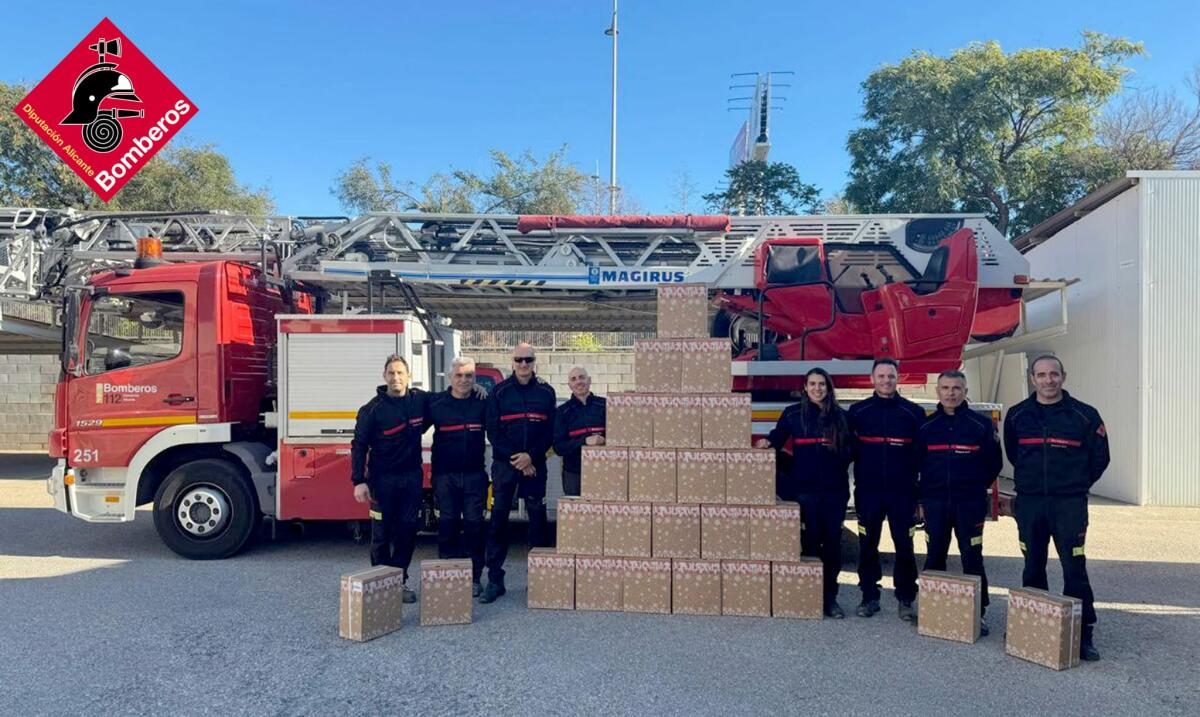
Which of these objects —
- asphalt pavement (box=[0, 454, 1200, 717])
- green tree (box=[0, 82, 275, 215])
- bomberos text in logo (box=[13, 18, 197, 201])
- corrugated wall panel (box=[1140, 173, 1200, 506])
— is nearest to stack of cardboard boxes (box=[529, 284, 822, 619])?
asphalt pavement (box=[0, 454, 1200, 717])

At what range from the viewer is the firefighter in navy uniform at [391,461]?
16.9ft

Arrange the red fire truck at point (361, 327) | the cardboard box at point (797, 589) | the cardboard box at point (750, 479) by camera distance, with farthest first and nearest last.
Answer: the red fire truck at point (361, 327) → the cardboard box at point (750, 479) → the cardboard box at point (797, 589)

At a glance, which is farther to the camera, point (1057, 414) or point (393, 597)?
point (393, 597)

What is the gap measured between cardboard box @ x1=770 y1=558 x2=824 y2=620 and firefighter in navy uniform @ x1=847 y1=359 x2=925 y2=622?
0.39 meters

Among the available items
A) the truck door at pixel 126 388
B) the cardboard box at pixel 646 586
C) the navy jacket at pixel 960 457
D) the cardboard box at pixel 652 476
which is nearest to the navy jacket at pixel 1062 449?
the navy jacket at pixel 960 457

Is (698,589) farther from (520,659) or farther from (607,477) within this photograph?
(520,659)

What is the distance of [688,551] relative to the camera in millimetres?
4883

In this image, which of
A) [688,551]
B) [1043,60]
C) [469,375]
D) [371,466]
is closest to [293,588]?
[371,466]

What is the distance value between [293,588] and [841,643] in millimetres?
3944

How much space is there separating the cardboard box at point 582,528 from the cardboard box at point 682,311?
1.37m

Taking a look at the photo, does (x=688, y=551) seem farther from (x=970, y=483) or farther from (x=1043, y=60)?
(x=1043, y=60)

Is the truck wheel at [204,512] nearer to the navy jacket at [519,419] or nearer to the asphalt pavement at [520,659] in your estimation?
the asphalt pavement at [520,659]

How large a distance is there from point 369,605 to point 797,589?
2.71 metres

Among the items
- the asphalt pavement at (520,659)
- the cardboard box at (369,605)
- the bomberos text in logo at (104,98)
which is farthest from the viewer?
the bomberos text in logo at (104,98)
